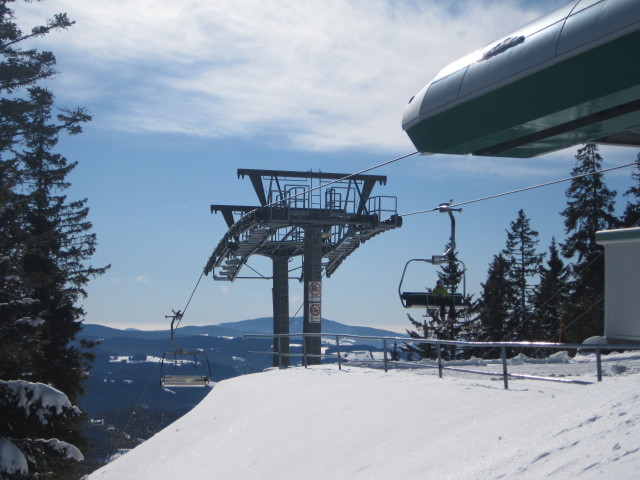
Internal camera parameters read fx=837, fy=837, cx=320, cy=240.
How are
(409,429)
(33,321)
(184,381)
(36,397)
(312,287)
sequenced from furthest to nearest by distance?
→ (184,381), (312,287), (33,321), (36,397), (409,429)

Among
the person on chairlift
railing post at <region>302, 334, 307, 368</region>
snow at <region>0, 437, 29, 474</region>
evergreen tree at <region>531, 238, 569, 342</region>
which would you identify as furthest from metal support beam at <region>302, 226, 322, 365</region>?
evergreen tree at <region>531, 238, 569, 342</region>

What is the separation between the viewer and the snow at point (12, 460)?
1828cm

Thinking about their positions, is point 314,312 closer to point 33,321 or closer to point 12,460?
point 33,321

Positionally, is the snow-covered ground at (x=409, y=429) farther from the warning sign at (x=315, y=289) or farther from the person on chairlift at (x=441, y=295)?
the warning sign at (x=315, y=289)

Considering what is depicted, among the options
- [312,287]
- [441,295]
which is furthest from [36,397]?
[441,295]

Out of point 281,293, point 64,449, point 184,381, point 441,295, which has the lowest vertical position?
point 64,449

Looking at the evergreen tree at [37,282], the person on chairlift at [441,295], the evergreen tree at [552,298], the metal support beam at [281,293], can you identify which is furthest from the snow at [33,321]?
the evergreen tree at [552,298]

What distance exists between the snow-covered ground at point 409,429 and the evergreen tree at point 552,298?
2995 cm

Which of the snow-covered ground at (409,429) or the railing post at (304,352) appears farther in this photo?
the railing post at (304,352)

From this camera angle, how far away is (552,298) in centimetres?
4972

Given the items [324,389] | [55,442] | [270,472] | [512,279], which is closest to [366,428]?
[270,472]

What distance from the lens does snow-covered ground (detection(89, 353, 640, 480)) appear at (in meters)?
8.42

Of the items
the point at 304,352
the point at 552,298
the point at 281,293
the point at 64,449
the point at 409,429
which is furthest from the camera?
the point at 552,298

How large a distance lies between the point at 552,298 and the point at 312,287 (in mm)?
26058
